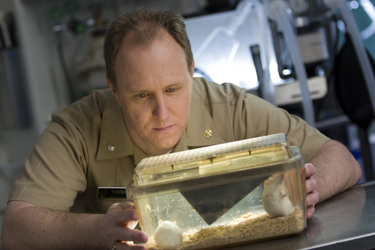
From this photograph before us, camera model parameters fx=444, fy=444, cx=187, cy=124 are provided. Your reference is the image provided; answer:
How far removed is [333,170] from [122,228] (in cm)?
56

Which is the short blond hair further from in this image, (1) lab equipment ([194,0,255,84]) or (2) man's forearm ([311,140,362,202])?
(1) lab equipment ([194,0,255,84])

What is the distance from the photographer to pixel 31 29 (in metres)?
2.91

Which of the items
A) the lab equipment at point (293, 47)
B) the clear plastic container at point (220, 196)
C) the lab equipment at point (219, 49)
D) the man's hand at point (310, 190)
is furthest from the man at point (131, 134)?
the lab equipment at point (219, 49)

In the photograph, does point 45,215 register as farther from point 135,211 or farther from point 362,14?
point 362,14

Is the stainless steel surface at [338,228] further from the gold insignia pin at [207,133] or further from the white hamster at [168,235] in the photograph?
the gold insignia pin at [207,133]

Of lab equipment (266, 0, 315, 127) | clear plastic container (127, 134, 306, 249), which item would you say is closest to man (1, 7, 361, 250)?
clear plastic container (127, 134, 306, 249)

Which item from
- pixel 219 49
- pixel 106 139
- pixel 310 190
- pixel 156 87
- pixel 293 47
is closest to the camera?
pixel 310 190

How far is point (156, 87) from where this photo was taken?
1.02 meters

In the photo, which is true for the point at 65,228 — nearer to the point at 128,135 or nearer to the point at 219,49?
the point at 128,135

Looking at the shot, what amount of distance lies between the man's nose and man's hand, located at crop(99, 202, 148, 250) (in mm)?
283

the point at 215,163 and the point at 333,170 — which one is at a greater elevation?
the point at 215,163

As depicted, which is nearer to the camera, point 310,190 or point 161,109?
point 310,190

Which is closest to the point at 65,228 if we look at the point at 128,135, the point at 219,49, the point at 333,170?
the point at 128,135

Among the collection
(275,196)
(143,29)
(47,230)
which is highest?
(143,29)
